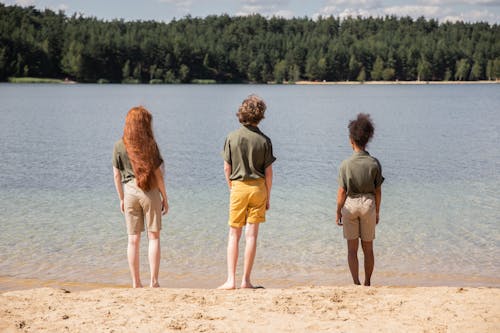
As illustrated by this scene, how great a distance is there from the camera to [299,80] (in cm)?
18875

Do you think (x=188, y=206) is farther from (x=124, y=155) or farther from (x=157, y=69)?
(x=157, y=69)

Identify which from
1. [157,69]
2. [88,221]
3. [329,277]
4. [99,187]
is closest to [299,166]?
[99,187]

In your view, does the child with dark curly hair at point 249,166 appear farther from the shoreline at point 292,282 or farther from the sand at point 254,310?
the shoreline at point 292,282

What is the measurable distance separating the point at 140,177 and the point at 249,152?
121 centimetres

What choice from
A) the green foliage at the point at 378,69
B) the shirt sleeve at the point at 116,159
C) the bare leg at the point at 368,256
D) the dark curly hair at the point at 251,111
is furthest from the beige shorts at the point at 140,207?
the green foliage at the point at 378,69

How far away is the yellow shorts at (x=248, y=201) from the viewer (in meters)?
7.12

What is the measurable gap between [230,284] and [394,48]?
20037 cm

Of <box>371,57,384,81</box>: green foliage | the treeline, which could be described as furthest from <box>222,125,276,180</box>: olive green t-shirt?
<box>371,57,384,81</box>: green foliage

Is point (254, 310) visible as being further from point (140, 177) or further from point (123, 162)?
point (123, 162)

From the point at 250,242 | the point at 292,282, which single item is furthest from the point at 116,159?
the point at 292,282

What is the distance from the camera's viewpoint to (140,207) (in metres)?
7.23

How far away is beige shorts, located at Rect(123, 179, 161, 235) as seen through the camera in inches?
280

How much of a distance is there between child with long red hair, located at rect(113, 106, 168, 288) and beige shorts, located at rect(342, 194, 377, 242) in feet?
→ 6.87

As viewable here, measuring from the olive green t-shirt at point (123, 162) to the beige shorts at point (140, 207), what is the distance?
7 cm
